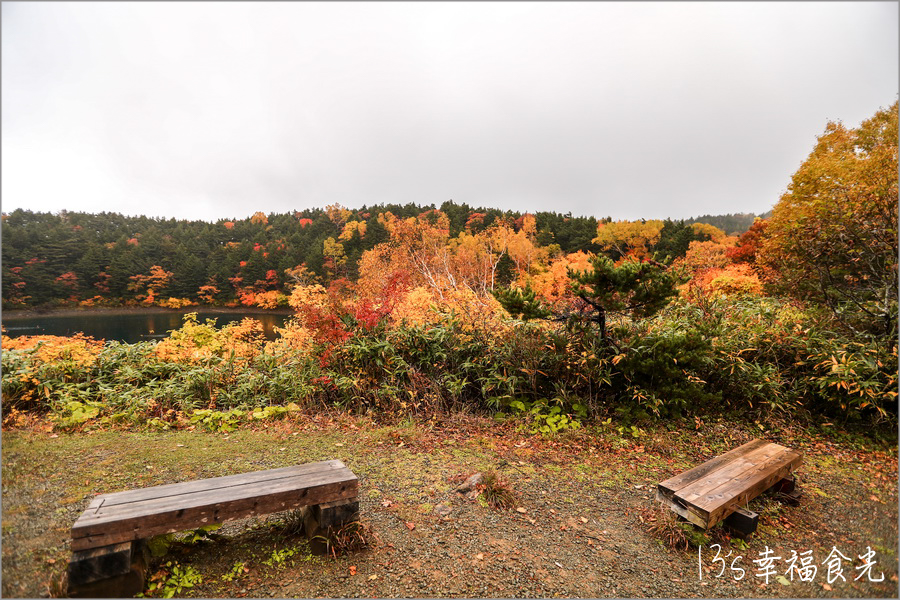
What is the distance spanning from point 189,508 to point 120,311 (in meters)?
21.4

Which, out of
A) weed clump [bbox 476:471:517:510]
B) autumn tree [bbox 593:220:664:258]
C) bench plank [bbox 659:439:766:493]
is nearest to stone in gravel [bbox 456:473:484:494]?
weed clump [bbox 476:471:517:510]

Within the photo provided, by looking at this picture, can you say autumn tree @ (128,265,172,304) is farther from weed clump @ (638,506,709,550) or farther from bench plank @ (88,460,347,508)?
weed clump @ (638,506,709,550)

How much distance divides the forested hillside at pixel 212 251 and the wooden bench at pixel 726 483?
13127 millimetres

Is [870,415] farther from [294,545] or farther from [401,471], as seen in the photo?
[294,545]

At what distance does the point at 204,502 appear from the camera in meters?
1.90

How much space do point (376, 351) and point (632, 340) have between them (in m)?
3.51

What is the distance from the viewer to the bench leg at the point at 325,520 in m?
2.21

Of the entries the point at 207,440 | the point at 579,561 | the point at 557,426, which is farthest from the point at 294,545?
the point at 557,426

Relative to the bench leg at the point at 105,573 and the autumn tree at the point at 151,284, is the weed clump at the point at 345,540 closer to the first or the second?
the bench leg at the point at 105,573

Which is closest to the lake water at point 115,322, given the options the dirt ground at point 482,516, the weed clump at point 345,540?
the dirt ground at point 482,516

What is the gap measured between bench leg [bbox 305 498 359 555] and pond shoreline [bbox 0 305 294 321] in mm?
15268

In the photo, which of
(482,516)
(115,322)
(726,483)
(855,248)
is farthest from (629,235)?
(115,322)

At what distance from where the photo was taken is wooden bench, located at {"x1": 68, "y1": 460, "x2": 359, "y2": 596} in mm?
1663

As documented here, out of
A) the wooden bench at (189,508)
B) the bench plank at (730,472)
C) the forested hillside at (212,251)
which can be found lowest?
the bench plank at (730,472)
